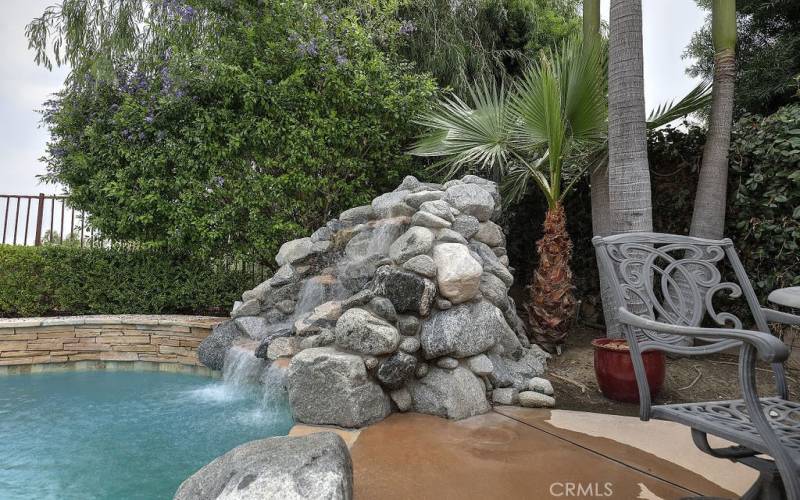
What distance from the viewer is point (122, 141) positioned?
550 centimetres

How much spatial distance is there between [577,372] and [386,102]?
374 cm

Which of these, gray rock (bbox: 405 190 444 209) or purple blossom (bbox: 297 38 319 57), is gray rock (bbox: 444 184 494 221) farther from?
purple blossom (bbox: 297 38 319 57)

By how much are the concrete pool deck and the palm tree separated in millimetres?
1358

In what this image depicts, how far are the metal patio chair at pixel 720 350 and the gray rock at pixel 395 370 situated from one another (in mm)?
1374

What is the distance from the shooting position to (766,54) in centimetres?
686

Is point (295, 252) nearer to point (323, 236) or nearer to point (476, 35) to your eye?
point (323, 236)

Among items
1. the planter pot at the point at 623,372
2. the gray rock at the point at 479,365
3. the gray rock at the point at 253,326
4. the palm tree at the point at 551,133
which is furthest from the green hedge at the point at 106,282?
the planter pot at the point at 623,372

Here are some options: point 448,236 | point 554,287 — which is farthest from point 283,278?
point 554,287

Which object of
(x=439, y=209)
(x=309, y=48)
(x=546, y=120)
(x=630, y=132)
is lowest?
(x=439, y=209)

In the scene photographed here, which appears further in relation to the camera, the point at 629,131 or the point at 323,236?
the point at 323,236

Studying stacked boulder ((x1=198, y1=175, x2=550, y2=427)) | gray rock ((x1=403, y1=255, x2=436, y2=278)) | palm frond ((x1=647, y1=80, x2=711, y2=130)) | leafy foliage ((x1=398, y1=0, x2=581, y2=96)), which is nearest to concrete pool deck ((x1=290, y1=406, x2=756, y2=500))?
stacked boulder ((x1=198, y1=175, x2=550, y2=427))

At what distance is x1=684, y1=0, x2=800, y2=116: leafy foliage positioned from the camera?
6.63 meters

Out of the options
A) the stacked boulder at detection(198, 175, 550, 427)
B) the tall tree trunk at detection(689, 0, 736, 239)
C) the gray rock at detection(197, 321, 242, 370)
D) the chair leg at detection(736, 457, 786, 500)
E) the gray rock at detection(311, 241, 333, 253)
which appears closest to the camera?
the chair leg at detection(736, 457, 786, 500)

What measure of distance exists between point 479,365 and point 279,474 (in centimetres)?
169
